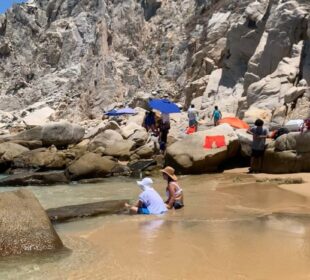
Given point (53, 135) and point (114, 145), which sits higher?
point (53, 135)

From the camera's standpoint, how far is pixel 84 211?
939 centimetres

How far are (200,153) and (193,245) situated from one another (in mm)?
8602

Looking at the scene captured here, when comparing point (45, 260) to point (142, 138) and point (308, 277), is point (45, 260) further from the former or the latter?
point (142, 138)

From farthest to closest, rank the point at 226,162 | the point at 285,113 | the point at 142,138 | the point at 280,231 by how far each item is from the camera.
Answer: the point at 142,138 < the point at 285,113 < the point at 226,162 < the point at 280,231

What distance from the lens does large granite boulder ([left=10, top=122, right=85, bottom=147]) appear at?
75.5ft

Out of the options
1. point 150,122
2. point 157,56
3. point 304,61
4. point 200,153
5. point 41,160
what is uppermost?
point 157,56

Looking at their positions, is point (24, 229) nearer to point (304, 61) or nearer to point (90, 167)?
point (90, 167)

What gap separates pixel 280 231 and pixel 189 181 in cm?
664

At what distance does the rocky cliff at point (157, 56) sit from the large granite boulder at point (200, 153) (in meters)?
4.21

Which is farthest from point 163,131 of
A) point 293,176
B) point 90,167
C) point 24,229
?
point 24,229

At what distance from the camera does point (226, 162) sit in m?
15.1

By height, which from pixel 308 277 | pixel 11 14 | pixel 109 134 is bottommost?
pixel 308 277

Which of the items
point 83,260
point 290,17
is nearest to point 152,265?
point 83,260

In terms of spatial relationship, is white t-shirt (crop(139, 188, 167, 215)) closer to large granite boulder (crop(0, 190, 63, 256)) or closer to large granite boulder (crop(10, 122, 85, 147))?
large granite boulder (crop(0, 190, 63, 256))
